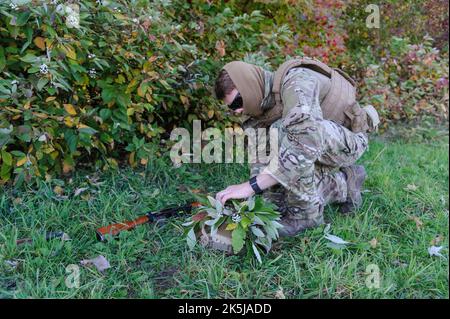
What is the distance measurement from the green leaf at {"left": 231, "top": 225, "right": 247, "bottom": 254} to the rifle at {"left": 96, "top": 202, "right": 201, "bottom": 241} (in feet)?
1.95

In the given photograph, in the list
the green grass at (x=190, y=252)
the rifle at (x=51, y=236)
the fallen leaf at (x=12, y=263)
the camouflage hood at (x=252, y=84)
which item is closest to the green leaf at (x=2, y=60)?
the green grass at (x=190, y=252)

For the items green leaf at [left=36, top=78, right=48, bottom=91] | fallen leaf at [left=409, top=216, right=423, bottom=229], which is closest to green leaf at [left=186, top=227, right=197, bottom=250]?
green leaf at [left=36, top=78, right=48, bottom=91]

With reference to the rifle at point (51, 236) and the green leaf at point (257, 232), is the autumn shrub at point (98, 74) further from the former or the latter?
the green leaf at point (257, 232)

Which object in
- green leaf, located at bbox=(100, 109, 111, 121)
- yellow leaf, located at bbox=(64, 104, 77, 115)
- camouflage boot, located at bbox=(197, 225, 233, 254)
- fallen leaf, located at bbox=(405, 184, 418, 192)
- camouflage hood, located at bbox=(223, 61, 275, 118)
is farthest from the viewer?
fallen leaf, located at bbox=(405, 184, 418, 192)

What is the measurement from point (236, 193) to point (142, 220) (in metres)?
0.59

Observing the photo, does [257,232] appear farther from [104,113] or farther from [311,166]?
[104,113]

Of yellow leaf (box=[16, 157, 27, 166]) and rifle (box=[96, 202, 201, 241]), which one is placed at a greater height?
yellow leaf (box=[16, 157, 27, 166])

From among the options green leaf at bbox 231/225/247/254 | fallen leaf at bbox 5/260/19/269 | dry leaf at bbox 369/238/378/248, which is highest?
green leaf at bbox 231/225/247/254

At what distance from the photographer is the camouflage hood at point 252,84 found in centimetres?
239

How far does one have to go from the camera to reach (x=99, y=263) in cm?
213

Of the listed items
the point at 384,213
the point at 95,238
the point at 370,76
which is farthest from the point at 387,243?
the point at 370,76

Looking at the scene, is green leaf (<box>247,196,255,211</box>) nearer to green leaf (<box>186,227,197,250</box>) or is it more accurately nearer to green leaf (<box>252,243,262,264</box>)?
green leaf (<box>252,243,262,264</box>)

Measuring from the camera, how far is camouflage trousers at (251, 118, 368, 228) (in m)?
2.19

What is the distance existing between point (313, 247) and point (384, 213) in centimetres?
63
